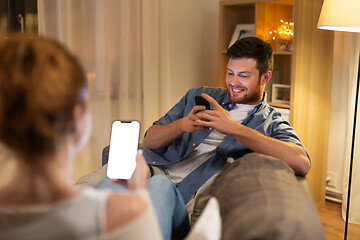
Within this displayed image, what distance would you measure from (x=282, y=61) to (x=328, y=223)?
3.69 ft

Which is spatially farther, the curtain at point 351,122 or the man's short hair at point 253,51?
the curtain at point 351,122

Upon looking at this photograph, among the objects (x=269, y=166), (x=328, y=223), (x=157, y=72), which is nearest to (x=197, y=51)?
(x=157, y=72)

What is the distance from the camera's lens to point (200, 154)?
2037 millimetres

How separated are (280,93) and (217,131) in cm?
124

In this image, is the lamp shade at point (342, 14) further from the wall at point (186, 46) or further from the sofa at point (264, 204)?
the wall at point (186, 46)

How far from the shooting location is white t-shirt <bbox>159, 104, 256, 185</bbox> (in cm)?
201

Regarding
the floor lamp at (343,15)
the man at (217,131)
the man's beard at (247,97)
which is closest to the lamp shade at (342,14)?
the floor lamp at (343,15)

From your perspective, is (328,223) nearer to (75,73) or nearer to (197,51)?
(197,51)

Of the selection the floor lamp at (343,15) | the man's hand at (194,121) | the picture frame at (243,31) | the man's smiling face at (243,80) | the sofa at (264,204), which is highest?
the floor lamp at (343,15)

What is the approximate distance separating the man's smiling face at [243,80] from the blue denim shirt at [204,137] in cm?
5

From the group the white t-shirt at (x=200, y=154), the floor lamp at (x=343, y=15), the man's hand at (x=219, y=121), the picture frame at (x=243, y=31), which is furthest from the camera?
the picture frame at (x=243, y=31)

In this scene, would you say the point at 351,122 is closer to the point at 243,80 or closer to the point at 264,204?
the point at 243,80

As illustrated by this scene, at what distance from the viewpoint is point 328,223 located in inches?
111

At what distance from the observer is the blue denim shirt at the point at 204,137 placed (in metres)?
1.90
